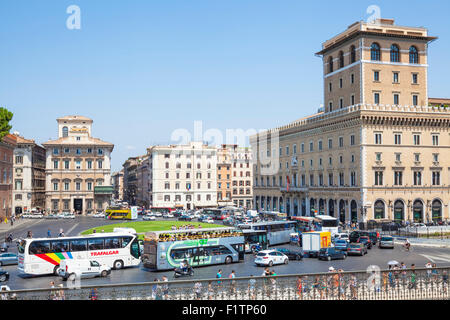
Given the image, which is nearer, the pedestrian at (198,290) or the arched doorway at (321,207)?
the pedestrian at (198,290)

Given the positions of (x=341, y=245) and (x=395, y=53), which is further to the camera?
(x=395, y=53)

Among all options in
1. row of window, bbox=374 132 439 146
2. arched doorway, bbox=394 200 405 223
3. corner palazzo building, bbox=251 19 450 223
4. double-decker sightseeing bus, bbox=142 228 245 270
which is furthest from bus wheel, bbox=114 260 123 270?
arched doorway, bbox=394 200 405 223

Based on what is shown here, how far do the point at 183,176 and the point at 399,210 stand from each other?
5546cm

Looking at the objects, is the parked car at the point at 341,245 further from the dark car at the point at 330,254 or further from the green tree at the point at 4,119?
the green tree at the point at 4,119

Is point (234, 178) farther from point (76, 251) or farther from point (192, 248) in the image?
point (76, 251)

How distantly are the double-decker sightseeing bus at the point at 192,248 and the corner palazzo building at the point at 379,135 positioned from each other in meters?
35.4

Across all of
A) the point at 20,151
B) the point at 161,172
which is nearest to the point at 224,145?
the point at 161,172

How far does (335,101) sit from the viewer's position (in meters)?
85.9

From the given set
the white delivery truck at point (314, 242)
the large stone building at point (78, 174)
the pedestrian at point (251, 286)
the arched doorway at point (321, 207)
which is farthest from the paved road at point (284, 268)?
the large stone building at point (78, 174)

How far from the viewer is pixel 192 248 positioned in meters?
38.9

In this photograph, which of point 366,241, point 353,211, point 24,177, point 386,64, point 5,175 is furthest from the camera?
point 24,177

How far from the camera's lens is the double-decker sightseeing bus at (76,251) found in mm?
35438

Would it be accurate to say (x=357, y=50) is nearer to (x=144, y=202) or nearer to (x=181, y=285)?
(x=181, y=285)

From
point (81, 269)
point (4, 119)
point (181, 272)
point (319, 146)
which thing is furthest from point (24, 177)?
point (181, 272)
